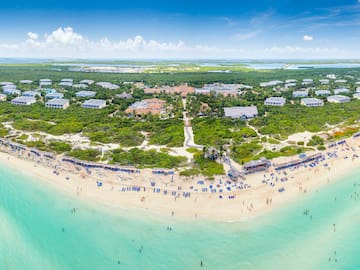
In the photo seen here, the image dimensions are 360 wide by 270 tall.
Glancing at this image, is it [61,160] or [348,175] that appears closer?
[348,175]

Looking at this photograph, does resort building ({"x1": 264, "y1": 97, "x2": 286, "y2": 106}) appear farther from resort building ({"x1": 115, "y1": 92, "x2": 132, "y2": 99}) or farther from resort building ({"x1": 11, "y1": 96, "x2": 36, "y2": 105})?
resort building ({"x1": 11, "y1": 96, "x2": 36, "y2": 105})

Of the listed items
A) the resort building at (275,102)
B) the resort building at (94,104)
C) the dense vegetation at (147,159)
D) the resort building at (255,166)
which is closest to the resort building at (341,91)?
the resort building at (275,102)

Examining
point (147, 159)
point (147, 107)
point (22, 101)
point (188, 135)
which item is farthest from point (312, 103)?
point (22, 101)

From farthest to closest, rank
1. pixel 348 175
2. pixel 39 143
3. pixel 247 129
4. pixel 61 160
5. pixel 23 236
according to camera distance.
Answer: pixel 247 129 → pixel 39 143 → pixel 61 160 → pixel 348 175 → pixel 23 236

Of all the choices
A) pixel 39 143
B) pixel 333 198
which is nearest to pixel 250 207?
pixel 333 198

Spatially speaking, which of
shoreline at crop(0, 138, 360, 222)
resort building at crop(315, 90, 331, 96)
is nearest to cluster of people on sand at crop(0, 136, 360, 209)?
shoreline at crop(0, 138, 360, 222)

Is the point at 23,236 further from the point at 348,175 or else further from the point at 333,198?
the point at 348,175

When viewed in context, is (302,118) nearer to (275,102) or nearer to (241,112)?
(241,112)
